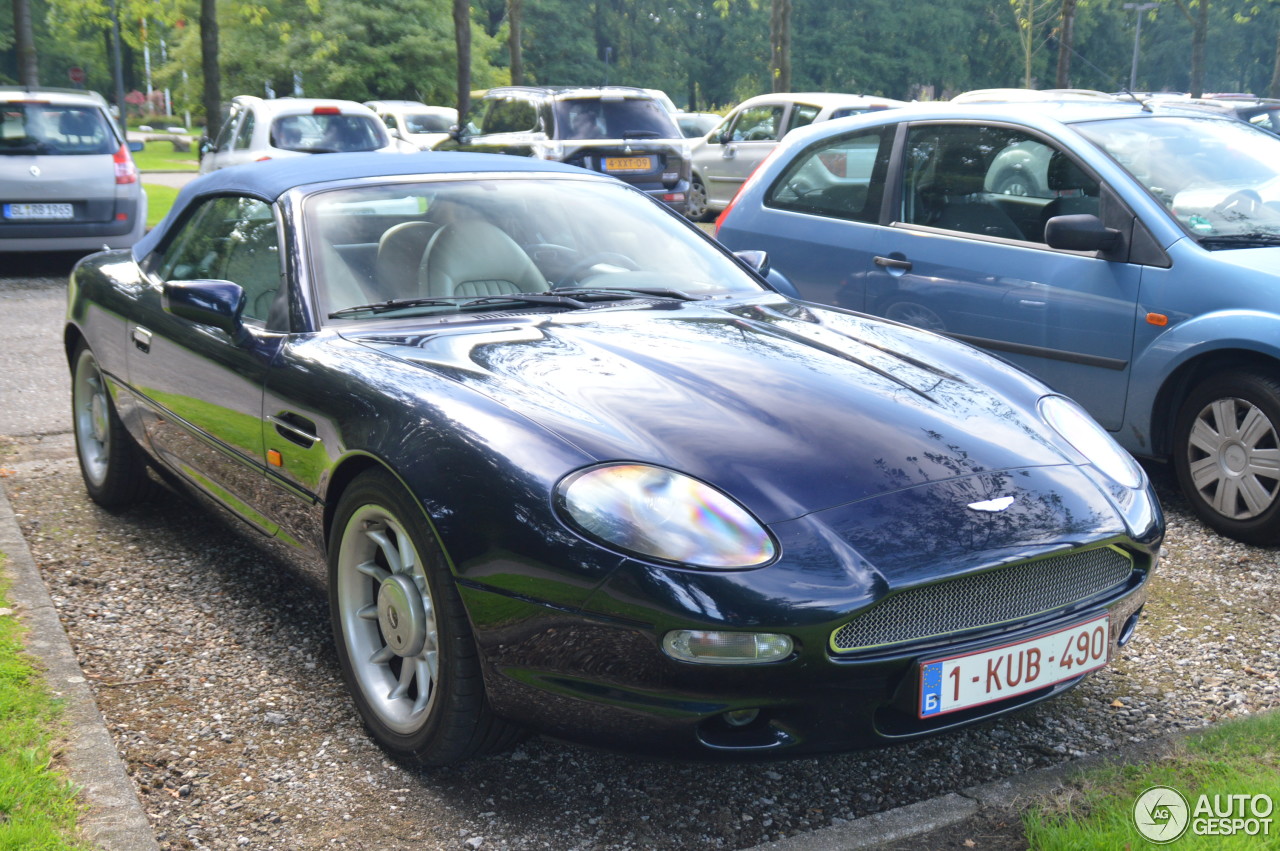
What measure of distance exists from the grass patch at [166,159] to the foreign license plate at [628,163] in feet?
32.6

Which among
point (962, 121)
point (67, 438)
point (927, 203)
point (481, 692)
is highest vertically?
Result: point (962, 121)

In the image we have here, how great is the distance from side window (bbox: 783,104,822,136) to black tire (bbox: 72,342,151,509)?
41.0 ft

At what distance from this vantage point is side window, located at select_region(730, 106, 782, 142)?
16.8 meters

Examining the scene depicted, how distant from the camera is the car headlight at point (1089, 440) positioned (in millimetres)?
3094

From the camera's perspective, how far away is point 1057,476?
290 centimetres

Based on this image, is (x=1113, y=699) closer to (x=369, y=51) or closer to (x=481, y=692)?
(x=481, y=692)

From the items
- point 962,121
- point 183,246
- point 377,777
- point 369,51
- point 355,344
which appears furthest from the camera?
point 369,51

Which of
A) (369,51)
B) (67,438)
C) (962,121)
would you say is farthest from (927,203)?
(369,51)

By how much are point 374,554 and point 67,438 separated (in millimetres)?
3959

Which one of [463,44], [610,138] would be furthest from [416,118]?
[610,138]

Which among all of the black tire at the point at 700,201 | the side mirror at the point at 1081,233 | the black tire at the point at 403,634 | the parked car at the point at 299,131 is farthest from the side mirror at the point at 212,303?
the black tire at the point at 700,201

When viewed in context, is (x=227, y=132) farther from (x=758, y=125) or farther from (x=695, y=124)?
(x=695, y=124)

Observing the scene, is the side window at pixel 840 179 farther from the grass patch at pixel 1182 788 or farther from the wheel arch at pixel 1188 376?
the grass patch at pixel 1182 788
